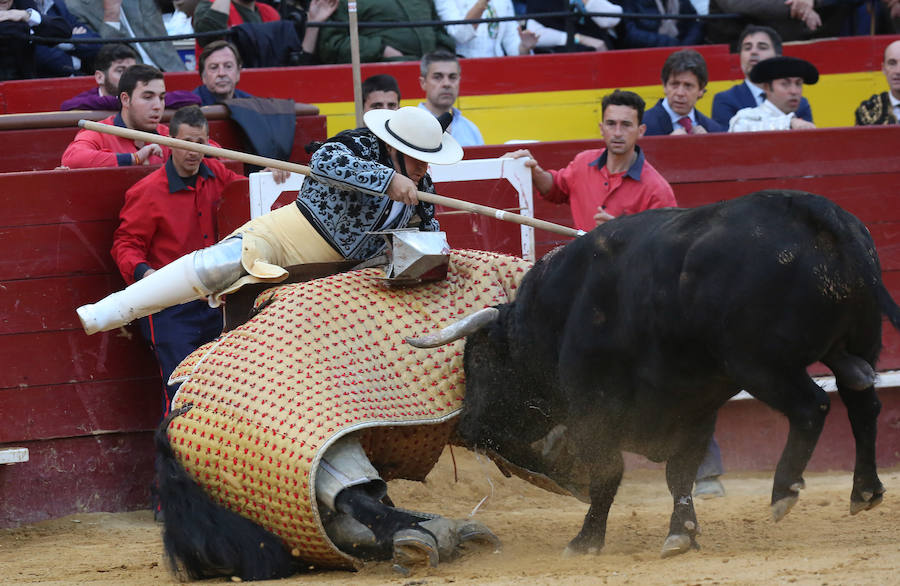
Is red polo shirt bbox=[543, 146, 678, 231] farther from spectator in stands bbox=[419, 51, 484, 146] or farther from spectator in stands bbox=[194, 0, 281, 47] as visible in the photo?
spectator in stands bbox=[194, 0, 281, 47]

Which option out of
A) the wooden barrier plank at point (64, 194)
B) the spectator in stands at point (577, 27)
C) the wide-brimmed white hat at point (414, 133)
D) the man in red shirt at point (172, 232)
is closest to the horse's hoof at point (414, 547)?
the wide-brimmed white hat at point (414, 133)

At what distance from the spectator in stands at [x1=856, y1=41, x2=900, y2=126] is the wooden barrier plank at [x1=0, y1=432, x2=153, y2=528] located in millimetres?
4006

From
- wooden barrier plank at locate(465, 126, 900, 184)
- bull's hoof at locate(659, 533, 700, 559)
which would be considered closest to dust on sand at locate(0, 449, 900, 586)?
bull's hoof at locate(659, 533, 700, 559)

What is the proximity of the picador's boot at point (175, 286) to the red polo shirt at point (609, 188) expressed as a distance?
1595 millimetres

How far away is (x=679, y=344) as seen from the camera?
12.4ft

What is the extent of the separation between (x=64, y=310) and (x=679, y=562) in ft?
9.79

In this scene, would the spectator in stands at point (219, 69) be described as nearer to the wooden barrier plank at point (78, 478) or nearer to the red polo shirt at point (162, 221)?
the red polo shirt at point (162, 221)

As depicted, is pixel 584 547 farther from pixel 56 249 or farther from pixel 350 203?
pixel 56 249

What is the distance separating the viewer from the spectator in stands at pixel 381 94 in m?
6.24

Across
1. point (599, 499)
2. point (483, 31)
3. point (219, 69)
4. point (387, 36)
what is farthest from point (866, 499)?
point (483, 31)

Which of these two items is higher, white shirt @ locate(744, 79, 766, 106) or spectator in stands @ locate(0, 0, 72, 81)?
spectator in stands @ locate(0, 0, 72, 81)

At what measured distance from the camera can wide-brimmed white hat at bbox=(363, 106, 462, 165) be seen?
459cm

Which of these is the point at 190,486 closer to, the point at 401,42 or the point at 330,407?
the point at 330,407

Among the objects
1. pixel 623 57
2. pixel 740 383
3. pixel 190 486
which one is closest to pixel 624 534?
pixel 740 383
